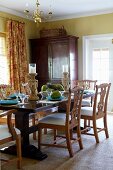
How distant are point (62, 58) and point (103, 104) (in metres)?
2.31

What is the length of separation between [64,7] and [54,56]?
4.03ft

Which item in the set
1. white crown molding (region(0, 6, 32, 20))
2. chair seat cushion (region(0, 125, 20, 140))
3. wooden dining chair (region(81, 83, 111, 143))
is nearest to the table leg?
chair seat cushion (region(0, 125, 20, 140))

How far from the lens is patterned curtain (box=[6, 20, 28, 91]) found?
18.8 feet

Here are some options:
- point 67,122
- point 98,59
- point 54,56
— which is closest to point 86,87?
point 54,56

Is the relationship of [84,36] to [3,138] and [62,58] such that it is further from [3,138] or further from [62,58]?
[3,138]

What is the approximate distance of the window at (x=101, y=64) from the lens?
6.37m

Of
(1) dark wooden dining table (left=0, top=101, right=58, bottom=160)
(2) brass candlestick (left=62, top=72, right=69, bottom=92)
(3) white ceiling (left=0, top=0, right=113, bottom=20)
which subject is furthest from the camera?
(3) white ceiling (left=0, top=0, right=113, bottom=20)

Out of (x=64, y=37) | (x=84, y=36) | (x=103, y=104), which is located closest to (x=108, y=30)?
(x=84, y=36)

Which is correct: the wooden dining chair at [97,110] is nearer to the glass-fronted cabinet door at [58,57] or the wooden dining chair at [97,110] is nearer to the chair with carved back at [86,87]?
the chair with carved back at [86,87]

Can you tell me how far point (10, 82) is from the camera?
227 inches

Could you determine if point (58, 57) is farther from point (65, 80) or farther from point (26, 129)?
point (26, 129)

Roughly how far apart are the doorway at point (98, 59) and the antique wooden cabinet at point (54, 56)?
11.2 inches

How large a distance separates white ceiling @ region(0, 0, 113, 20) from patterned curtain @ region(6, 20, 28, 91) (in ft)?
1.14

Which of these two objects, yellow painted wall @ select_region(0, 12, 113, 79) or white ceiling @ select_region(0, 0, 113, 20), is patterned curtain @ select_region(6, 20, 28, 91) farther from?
white ceiling @ select_region(0, 0, 113, 20)
